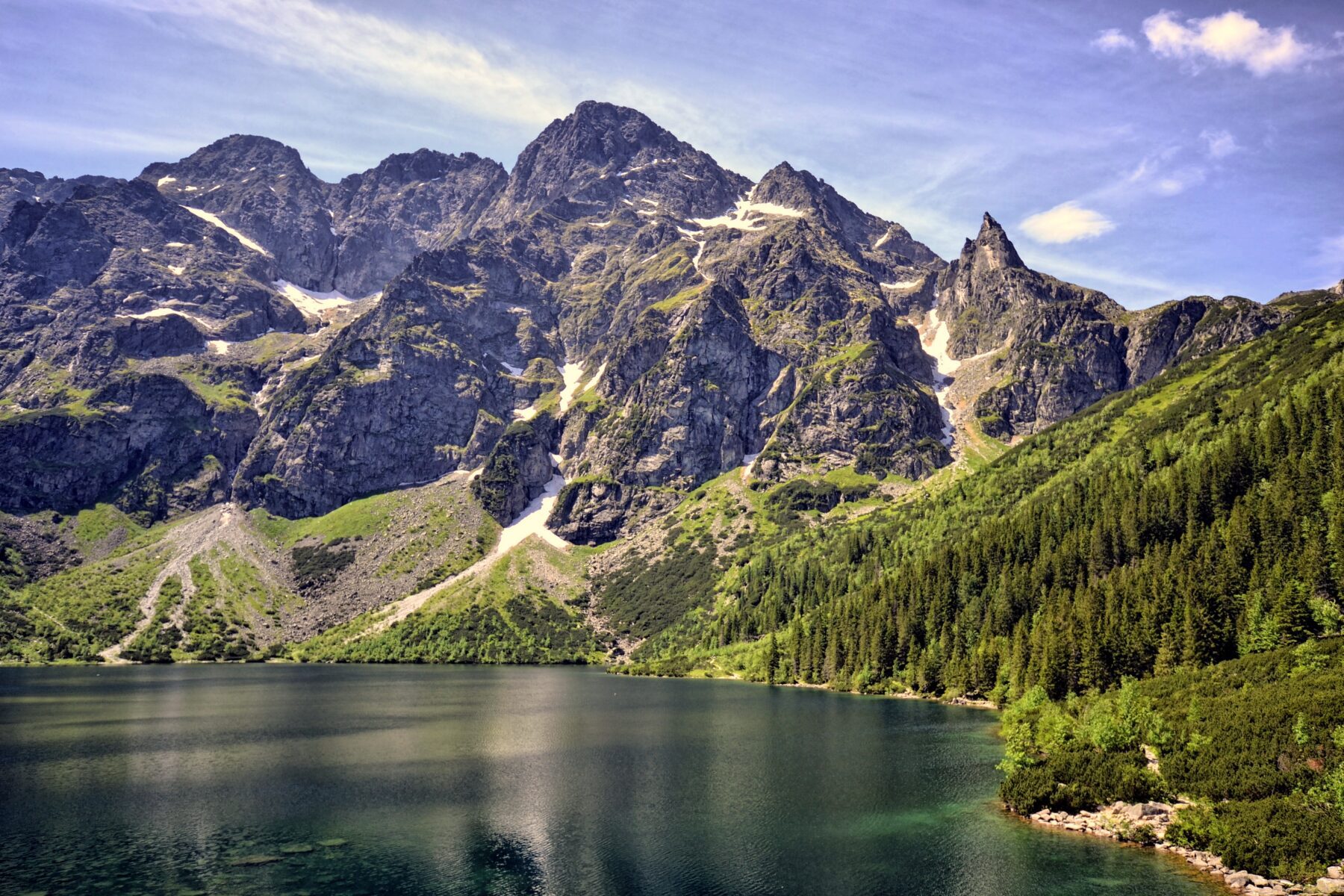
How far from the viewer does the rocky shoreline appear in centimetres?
4853

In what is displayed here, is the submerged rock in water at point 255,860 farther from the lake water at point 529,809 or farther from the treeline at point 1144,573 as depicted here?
the treeline at point 1144,573

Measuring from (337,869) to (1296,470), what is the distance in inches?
5552

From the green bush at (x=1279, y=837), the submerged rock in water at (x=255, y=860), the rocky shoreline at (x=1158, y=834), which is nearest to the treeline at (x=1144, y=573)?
the rocky shoreline at (x=1158, y=834)

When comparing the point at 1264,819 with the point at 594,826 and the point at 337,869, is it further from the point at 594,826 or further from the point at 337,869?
the point at 337,869

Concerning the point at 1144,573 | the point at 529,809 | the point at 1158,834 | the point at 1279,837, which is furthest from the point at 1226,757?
the point at 1144,573

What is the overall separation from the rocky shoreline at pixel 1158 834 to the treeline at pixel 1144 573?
48253 mm

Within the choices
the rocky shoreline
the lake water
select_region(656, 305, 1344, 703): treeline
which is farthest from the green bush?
select_region(656, 305, 1344, 703): treeline

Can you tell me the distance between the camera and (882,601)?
185625mm

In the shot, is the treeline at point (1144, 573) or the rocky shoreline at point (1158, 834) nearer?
the rocky shoreline at point (1158, 834)

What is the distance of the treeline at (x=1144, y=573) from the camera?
343 feet

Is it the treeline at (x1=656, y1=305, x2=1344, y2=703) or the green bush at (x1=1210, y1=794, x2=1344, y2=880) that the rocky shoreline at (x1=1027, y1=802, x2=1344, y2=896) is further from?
the treeline at (x1=656, y1=305, x2=1344, y2=703)

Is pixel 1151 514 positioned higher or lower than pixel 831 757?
higher

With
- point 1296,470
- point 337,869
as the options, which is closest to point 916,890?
point 337,869

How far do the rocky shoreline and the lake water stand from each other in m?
2.04
